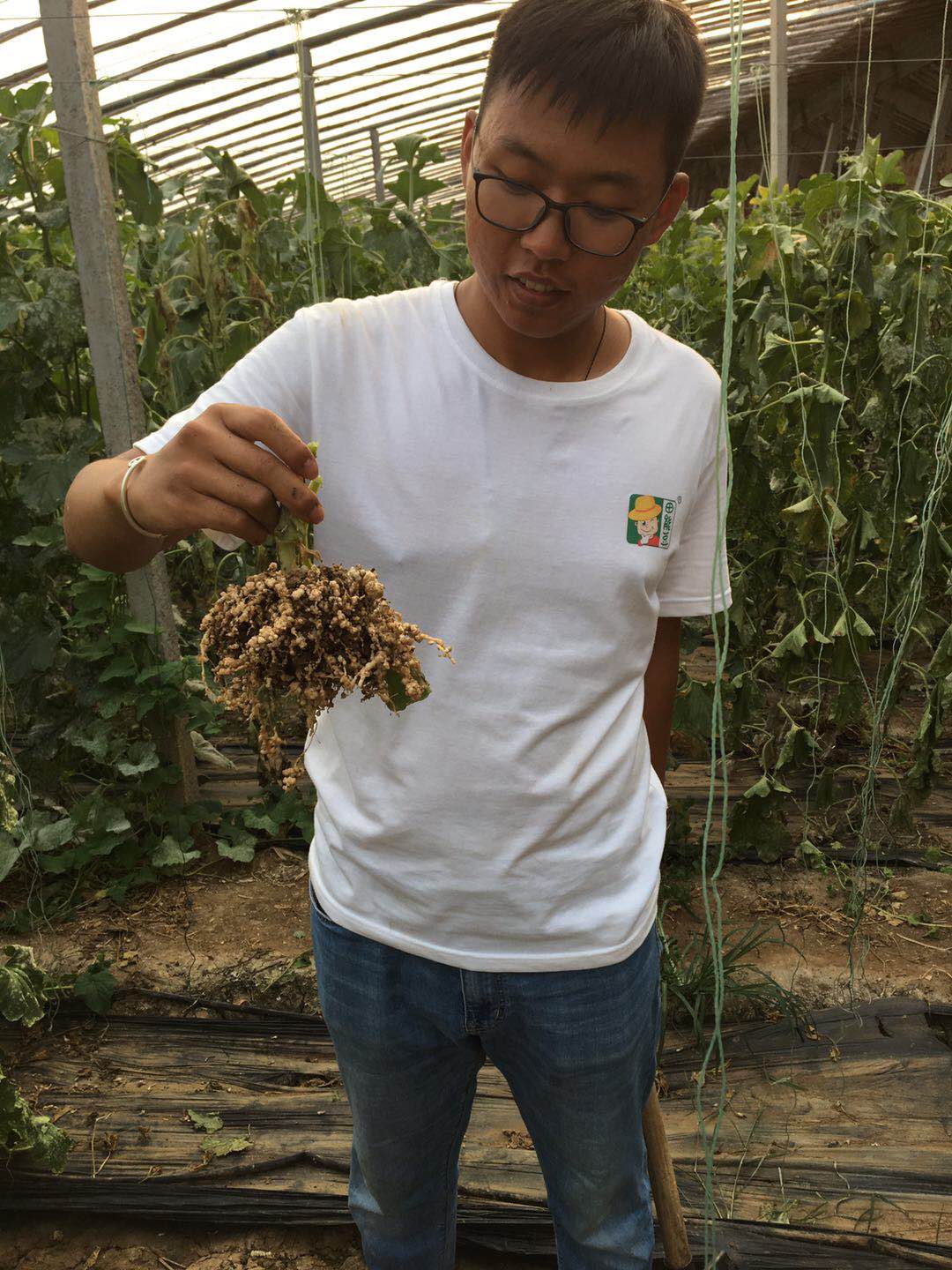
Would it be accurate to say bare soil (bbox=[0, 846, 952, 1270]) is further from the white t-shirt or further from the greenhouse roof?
the greenhouse roof

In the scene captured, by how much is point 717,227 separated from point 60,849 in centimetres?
251

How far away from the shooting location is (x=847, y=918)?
8.43 ft

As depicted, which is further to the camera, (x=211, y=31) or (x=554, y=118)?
(x=211, y=31)

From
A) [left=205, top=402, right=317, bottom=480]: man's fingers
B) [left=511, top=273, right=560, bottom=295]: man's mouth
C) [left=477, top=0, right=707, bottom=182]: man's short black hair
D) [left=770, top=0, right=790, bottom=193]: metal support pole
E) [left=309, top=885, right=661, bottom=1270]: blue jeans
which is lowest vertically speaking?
[left=309, top=885, right=661, bottom=1270]: blue jeans

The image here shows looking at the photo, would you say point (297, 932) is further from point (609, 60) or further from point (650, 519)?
point (609, 60)

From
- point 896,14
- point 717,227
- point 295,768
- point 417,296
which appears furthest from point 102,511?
point 896,14

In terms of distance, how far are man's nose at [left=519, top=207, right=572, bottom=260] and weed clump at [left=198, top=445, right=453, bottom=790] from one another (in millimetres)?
271

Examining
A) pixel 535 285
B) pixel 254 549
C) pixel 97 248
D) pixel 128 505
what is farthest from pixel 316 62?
pixel 128 505

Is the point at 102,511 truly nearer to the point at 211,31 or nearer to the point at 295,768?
the point at 295,768

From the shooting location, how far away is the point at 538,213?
2.93ft

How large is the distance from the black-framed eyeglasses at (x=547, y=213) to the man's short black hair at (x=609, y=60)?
6cm

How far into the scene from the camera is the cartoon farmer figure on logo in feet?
3.37

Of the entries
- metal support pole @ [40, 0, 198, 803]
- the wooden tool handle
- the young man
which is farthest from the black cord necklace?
metal support pole @ [40, 0, 198, 803]

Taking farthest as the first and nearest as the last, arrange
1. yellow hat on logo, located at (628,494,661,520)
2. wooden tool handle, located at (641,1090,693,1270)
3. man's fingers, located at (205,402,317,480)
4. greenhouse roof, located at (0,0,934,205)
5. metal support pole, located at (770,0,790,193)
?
greenhouse roof, located at (0,0,934,205)
metal support pole, located at (770,0,790,193)
wooden tool handle, located at (641,1090,693,1270)
yellow hat on logo, located at (628,494,661,520)
man's fingers, located at (205,402,317,480)
